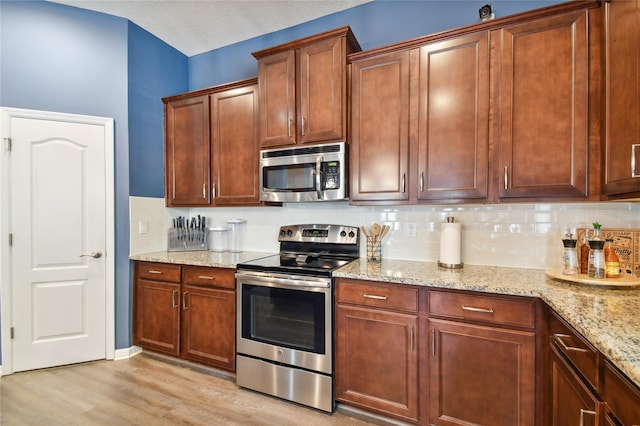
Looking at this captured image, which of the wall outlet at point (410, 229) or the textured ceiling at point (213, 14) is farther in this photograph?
the textured ceiling at point (213, 14)

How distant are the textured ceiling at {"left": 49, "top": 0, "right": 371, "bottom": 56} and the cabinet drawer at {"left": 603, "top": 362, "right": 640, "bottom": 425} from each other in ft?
9.54

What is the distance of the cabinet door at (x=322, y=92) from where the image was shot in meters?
2.23

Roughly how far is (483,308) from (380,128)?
52.6 inches

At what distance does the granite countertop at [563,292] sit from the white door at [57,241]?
2.36 m

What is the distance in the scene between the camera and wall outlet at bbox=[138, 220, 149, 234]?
2955 mm

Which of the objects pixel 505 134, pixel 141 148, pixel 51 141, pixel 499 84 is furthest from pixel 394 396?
pixel 51 141

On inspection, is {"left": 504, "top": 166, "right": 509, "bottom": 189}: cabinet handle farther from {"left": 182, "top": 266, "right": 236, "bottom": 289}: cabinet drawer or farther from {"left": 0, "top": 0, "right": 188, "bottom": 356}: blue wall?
{"left": 0, "top": 0, "right": 188, "bottom": 356}: blue wall

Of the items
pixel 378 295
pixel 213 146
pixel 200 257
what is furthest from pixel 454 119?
pixel 200 257

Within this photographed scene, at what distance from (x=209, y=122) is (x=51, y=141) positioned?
52.3 inches

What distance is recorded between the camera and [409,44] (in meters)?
2.04

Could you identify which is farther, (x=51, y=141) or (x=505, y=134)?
(x=51, y=141)

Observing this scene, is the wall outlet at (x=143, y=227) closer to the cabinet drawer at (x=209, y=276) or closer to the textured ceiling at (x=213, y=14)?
the cabinet drawer at (x=209, y=276)

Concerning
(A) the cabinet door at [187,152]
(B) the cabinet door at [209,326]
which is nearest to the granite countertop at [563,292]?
(B) the cabinet door at [209,326]

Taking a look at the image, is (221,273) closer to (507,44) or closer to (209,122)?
(209,122)
